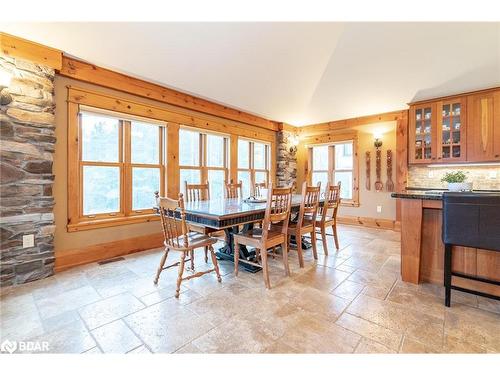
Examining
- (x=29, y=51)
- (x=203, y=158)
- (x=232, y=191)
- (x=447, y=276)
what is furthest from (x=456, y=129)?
(x=29, y=51)

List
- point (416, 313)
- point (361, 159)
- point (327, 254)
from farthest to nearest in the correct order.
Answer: point (361, 159), point (327, 254), point (416, 313)

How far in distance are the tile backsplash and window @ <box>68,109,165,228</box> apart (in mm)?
4729

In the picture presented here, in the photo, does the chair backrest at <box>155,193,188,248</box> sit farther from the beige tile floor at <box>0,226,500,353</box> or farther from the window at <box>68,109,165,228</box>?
the window at <box>68,109,165,228</box>

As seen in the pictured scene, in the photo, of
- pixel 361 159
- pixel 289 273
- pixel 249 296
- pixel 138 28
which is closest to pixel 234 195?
pixel 289 273

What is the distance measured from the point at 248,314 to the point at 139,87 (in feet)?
11.0

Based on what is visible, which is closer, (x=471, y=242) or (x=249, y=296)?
(x=471, y=242)

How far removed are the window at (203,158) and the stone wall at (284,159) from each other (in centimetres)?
163

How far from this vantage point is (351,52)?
336cm

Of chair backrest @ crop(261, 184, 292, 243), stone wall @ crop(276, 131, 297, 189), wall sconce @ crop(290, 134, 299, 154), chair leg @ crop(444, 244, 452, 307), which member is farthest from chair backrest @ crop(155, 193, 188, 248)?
wall sconce @ crop(290, 134, 299, 154)

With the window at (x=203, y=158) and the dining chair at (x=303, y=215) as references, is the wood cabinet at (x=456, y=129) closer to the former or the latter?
the dining chair at (x=303, y=215)

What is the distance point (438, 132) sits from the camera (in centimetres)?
408

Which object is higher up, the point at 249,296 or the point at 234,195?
the point at 234,195

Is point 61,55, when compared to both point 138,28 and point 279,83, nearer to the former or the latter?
point 138,28

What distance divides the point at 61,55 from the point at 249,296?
132 inches
